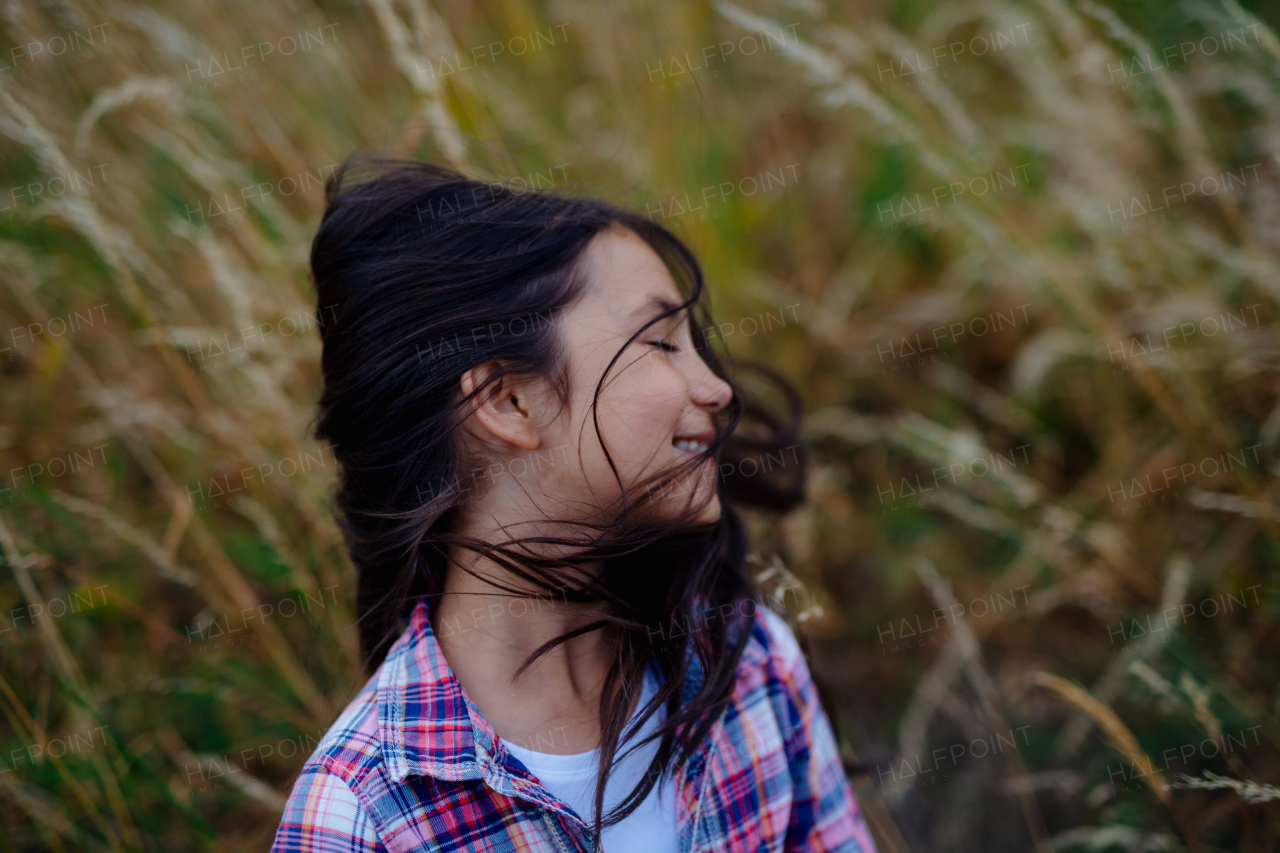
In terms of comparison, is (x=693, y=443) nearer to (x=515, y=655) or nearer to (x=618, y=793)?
(x=515, y=655)

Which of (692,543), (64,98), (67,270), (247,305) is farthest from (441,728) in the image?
(64,98)

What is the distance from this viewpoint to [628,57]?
202cm

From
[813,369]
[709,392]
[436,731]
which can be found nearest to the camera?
[436,731]

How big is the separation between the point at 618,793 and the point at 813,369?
4.42ft

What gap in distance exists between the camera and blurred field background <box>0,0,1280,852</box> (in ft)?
4.65

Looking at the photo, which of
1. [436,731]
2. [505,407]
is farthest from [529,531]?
[436,731]

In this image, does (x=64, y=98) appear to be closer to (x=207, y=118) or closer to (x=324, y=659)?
(x=207, y=118)

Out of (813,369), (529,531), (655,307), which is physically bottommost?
(813,369)

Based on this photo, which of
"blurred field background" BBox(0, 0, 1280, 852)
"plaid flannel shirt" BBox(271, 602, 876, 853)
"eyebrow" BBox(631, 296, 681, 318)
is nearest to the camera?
"plaid flannel shirt" BBox(271, 602, 876, 853)

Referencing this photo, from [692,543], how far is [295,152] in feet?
4.81

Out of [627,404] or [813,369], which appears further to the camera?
[813,369]

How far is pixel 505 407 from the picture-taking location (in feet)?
3.31

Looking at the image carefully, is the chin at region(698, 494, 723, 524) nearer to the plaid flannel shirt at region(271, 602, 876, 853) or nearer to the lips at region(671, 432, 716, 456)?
the lips at region(671, 432, 716, 456)

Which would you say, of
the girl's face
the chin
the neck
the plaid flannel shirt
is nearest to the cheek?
the girl's face
